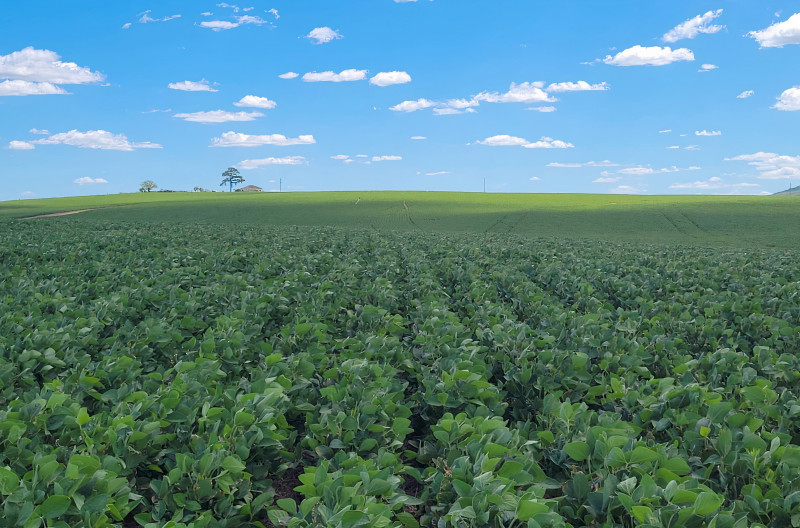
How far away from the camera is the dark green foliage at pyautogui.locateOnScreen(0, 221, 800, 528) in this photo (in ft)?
9.77

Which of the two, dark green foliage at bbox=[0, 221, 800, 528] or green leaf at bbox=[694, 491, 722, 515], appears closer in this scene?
green leaf at bbox=[694, 491, 722, 515]

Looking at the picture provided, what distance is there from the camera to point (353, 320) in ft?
24.2

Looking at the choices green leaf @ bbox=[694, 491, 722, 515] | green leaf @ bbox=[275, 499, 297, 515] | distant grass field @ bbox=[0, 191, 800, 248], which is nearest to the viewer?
green leaf @ bbox=[694, 491, 722, 515]

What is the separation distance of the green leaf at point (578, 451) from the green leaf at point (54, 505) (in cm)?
296

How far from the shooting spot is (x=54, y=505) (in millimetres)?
2760

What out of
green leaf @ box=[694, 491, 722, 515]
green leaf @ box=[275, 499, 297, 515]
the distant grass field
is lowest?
green leaf @ box=[275, 499, 297, 515]

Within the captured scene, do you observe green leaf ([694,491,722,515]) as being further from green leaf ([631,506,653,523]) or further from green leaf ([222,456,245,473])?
green leaf ([222,456,245,473])

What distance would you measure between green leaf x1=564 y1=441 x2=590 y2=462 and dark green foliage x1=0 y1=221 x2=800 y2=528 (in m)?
0.07

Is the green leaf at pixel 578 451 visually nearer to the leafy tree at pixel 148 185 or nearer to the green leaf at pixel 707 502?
the green leaf at pixel 707 502

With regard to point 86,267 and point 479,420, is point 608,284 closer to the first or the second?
point 479,420

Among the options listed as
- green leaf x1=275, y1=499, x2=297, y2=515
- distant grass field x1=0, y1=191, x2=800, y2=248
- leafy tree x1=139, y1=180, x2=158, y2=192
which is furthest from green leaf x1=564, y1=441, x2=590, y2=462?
leafy tree x1=139, y1=180, x2=158, y2=192

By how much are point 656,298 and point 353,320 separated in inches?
283

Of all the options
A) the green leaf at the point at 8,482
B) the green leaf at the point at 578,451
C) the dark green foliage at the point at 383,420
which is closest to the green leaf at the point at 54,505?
the dark green foliage at the point at 383,420

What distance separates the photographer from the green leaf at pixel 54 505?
8.95ft
